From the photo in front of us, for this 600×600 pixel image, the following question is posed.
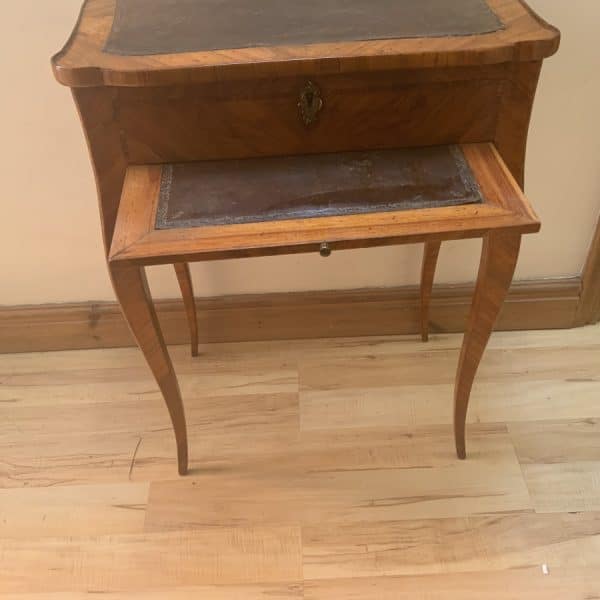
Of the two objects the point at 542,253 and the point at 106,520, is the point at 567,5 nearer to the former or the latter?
the point at 542,253

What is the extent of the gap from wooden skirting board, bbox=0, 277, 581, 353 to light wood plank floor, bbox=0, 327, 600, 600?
31mm

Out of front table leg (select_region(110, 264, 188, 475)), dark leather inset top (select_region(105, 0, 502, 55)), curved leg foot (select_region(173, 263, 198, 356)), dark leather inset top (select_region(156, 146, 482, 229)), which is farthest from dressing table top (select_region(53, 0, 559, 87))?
curved leg foot (select_region(173, 263, 198, 356))

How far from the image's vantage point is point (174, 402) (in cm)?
111

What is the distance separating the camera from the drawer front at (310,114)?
0.83m

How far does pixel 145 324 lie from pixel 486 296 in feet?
1.57

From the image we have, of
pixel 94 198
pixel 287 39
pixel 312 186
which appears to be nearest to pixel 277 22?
pixel 287 39

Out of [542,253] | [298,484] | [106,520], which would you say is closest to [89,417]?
[106,520]

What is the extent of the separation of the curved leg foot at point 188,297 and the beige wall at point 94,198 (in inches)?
2.7

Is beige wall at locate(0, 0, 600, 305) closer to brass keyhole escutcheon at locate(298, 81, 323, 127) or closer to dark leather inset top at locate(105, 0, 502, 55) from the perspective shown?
dark leather inset top at locate(105, 0, 502, 55)

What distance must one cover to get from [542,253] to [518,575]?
64cm

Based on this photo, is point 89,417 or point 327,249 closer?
point 327,249

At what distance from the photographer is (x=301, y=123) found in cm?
87

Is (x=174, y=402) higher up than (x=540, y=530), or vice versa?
(x=174, y=402)

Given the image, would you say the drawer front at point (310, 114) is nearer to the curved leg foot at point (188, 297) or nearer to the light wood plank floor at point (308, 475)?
the curved leg foot at point (188, 297)
